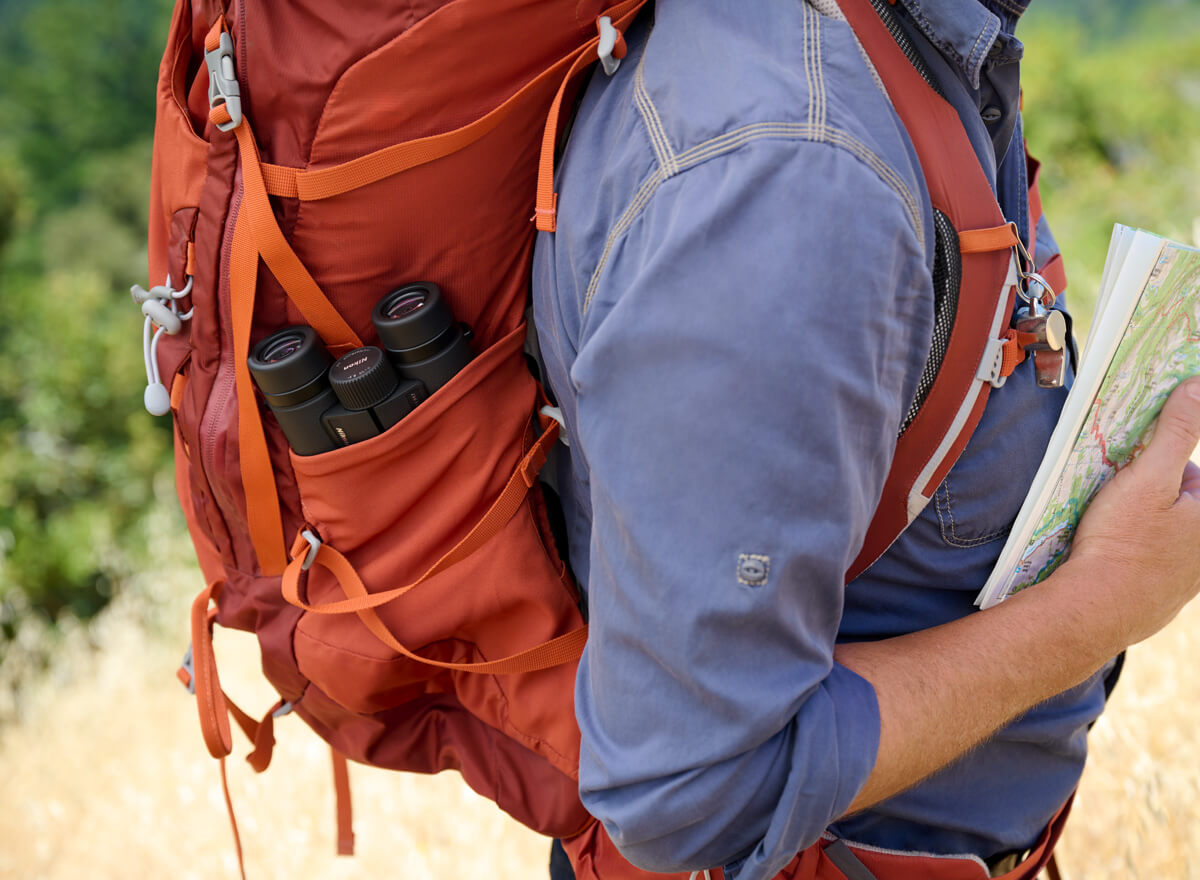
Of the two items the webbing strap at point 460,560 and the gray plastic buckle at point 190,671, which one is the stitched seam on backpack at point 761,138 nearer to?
the webbing strap at point 460,560

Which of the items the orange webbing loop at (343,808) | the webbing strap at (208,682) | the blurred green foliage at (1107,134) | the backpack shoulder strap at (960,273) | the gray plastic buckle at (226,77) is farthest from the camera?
the blurred green foliage at (1107,134)

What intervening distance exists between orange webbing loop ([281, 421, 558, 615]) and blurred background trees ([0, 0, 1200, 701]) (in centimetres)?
452

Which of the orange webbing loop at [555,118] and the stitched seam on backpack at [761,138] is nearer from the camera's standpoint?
the stitched seam on backpack at [761,138]

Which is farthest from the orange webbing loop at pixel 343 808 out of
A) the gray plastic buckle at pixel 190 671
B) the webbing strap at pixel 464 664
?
the webbing strap at pixel 464 664

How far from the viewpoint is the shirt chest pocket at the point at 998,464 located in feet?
3.24

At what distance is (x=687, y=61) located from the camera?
844 millimetres

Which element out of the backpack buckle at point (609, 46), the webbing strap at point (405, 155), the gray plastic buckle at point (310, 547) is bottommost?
the gray plastic buckle at point (310, 547)

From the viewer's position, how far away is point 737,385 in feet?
2.40

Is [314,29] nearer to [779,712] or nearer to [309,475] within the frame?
[309,475]

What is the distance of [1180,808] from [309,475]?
7.04 feet

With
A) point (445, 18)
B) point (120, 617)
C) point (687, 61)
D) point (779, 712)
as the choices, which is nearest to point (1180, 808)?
point (779, 712)

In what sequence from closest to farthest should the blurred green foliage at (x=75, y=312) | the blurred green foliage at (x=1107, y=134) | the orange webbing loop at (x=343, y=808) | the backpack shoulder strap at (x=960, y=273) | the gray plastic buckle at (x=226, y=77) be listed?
the backpack shoulder strap at (x=960, y=273) < the gray plastic buckle at (x=226, y=77) < the orange webbing loop at (x=343, y=808) < the blurred green foliage at (x=1107, y=134) < the blurred green foliage at (x=75, y=312)

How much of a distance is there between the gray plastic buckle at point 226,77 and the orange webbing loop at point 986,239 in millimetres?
775

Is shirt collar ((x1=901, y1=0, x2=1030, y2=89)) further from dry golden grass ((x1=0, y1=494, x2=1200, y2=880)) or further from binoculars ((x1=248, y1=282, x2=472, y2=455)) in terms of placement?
dry golden grass ((x1=0, y1=494, x2=1200, y2=880))
